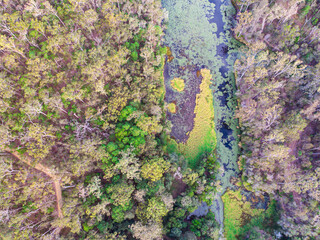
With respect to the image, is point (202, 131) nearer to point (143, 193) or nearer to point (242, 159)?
point (242, 159)

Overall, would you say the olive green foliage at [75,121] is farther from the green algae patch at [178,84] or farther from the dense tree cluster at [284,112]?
the dense tree cluster at [284,112]

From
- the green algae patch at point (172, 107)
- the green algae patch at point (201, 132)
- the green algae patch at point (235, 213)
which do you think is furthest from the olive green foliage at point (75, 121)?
the green algae patch at point (235, 213)

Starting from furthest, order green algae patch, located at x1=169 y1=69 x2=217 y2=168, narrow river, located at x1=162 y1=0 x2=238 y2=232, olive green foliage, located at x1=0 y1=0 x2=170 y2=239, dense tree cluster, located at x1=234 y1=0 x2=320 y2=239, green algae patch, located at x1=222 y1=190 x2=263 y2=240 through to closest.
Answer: narrow river, located at x1=162 y1=0 x2=238 y2=232 → green algae patch, located at x1=169 y1=69 x2=217 y2=168 → green algae patch, located at x1=222 y1=190 x2=263 y2=240 → dense tree cluster, located at x1=234 y1=0 x2=320 y2=239 → olive green foliage, located at x1=0 y1=0 x2=170 y2=239

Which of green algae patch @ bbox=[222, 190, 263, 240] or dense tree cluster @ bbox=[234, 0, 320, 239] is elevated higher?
dense tree cluster @ bbox=[234, 0, 320, 239]

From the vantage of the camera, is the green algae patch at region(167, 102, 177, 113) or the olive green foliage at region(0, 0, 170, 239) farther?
the green algae patch at region(167, 102, 177, 113)

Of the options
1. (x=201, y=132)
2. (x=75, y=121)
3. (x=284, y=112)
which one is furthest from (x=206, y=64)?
(x=75, y=121)

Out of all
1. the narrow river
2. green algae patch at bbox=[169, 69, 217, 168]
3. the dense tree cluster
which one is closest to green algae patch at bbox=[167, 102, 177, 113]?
the narrow river

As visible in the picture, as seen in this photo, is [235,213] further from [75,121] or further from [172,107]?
[75,121]

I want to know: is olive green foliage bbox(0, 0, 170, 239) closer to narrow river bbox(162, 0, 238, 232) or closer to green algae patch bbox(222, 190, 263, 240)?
narrow river bbox(162, 0, 238, 232)

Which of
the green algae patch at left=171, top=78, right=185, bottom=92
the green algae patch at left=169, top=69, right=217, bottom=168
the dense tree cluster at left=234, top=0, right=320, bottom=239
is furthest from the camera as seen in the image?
the green algae patch at left=171, top=78, right=185, bottom=92
